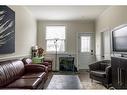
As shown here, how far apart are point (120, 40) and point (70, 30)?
4.31 m

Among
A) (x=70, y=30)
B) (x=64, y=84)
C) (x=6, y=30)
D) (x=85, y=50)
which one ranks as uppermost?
(x=70, y=30)

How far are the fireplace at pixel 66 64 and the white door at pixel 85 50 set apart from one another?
1.56ft

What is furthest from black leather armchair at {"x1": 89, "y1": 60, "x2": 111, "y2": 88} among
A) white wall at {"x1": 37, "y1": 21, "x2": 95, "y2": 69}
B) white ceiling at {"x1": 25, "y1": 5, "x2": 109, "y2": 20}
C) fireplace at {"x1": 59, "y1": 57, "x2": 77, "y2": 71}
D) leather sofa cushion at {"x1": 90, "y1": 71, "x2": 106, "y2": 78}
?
white wall at {"x1": 37, "y1": 21, "x2": 95, "y2": 69}

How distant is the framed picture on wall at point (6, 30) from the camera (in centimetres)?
366

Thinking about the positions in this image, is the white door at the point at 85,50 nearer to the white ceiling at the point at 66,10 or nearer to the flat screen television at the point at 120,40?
the white ceiling at the point at 66,10

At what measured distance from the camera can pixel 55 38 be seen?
823 cm

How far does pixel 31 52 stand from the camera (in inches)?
269

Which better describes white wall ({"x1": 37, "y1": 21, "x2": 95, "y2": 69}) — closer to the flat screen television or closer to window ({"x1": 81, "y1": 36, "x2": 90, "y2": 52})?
window ({"x1": 81, "y1": 36, "x2": 90, "y2": 52})

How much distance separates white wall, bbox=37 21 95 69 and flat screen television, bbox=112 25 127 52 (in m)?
3.77

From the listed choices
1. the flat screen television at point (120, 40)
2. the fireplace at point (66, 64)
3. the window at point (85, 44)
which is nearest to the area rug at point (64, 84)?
the flat screen television at point (120, 40)

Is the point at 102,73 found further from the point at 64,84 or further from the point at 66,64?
the point at 66,64

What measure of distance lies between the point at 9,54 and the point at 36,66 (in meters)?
0.93

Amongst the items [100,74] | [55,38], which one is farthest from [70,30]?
[100,74]
